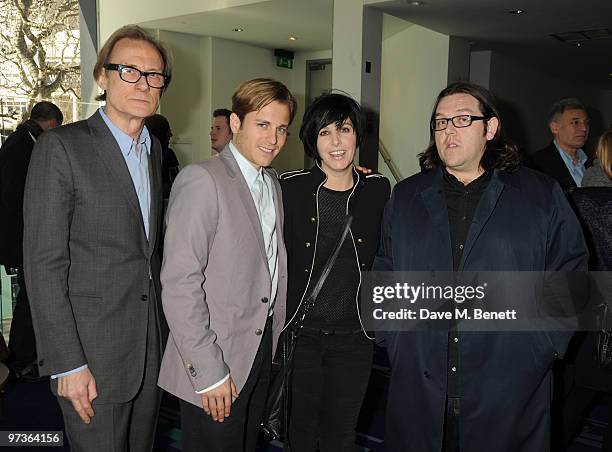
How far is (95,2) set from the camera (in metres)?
7.83

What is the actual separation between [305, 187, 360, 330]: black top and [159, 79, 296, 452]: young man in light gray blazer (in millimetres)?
169

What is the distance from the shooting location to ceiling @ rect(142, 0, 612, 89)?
6.89m

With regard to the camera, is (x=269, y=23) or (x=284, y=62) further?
(x=284, y=62)

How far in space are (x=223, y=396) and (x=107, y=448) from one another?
15.0 inches

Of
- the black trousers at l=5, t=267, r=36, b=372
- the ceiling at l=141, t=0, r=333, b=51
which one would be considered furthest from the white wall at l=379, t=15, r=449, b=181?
the black trousers at l=5, t=267, r=36, b=372

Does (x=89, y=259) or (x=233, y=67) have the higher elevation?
(x=233, y=67)

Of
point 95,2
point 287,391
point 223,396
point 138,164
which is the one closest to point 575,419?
point 287,391

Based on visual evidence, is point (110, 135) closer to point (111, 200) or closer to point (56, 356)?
point (111, 200)

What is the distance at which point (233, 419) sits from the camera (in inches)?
72.4

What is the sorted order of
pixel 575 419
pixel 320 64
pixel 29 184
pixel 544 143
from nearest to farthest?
pixel 29 184 → pixel 575 419 → pixel 320 64 → pixel 544 143

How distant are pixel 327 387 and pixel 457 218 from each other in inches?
32.1

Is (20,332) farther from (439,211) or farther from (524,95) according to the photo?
(524,95)

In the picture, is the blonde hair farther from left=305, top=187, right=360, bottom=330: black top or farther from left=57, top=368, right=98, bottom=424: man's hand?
left=57, top=368, right=98, bottom=424: man's hand

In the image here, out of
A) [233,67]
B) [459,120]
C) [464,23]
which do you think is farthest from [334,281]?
[233,67]
